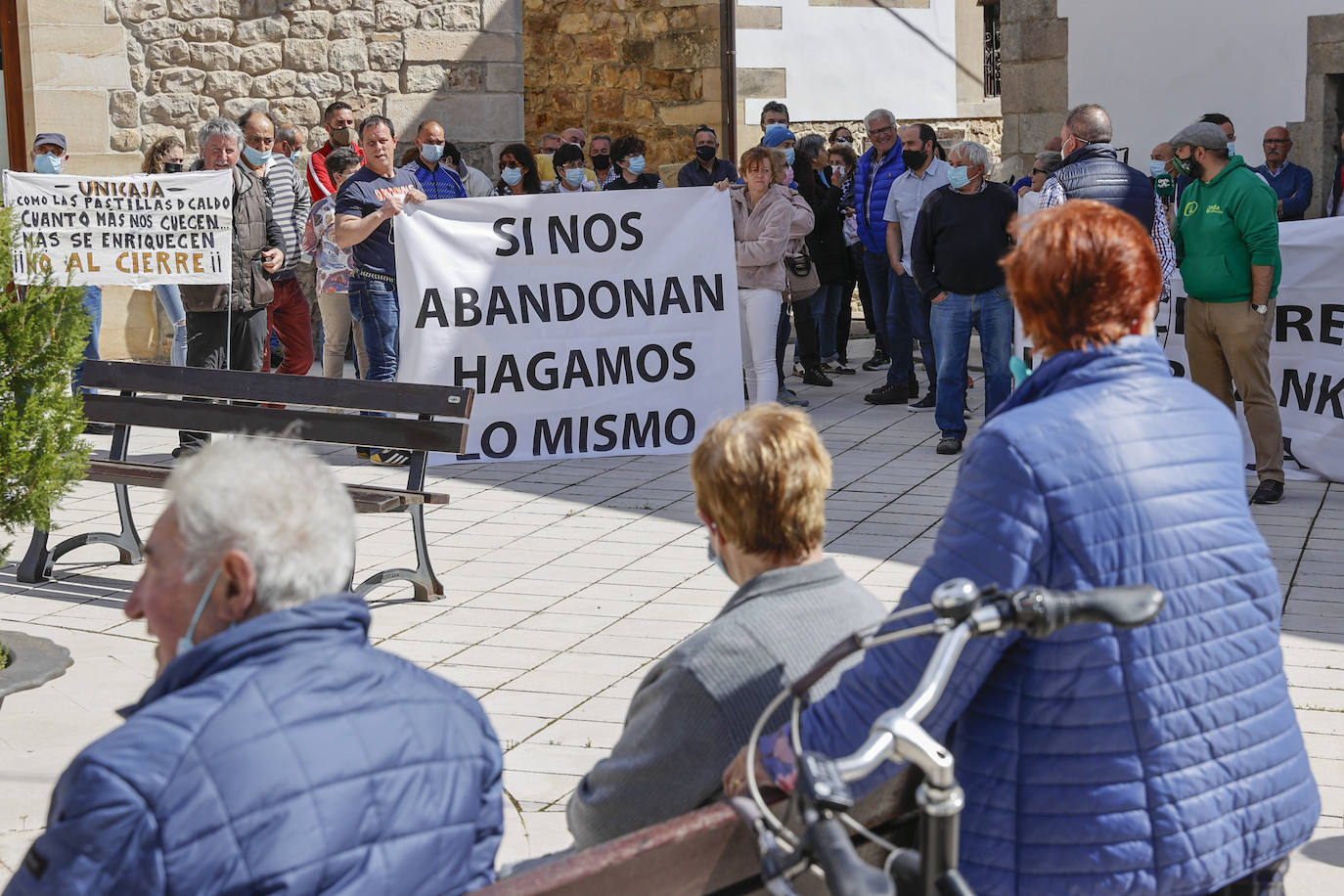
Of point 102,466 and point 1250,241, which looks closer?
point 102,466

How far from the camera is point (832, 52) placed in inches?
674

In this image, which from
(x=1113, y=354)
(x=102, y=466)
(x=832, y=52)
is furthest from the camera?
(x=832, y=52)

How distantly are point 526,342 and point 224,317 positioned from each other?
1910 millimetres

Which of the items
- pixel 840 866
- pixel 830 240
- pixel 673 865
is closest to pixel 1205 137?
pixel 830 240

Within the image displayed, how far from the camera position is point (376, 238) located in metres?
9.45

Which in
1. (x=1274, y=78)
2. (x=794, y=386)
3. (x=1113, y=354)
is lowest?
(x=794, y=386)

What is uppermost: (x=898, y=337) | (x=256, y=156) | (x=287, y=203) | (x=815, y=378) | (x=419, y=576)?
(x=256, y=156)

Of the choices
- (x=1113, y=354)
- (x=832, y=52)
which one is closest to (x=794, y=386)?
(x=832, y=52)

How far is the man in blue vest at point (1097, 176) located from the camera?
29.0 feet

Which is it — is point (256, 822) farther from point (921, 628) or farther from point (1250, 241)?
point (1250, 241)

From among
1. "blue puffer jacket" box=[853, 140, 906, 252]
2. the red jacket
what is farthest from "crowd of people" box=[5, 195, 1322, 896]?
the red jacket

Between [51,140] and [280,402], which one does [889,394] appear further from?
[51,140]

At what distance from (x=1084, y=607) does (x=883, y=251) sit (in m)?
10.7

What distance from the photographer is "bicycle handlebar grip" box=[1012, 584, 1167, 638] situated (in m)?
1.77
